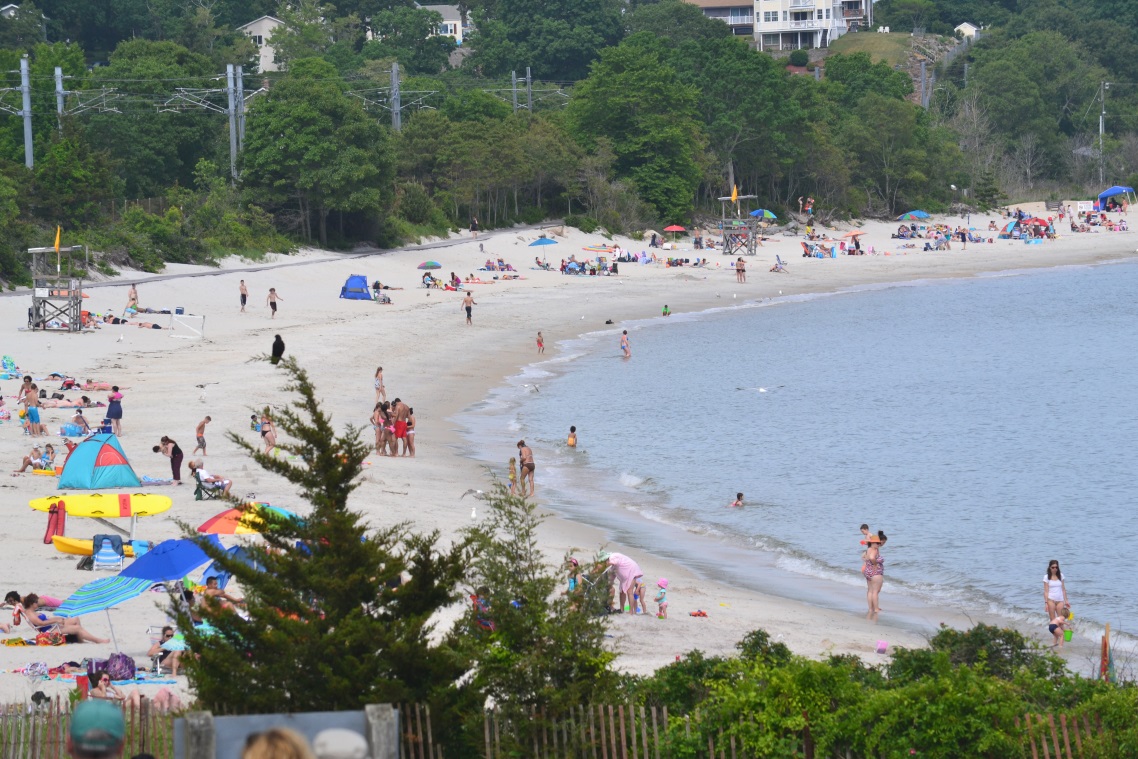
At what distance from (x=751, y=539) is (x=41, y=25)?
76.0m

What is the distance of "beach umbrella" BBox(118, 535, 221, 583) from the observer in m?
13.6

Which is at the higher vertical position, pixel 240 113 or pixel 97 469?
pixel 240 113

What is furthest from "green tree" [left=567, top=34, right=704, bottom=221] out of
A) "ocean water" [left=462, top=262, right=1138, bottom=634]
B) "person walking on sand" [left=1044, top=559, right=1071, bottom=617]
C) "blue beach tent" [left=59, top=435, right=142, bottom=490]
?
"person walking on sand" [left=1044, top=559, right=1071, bottom=617]

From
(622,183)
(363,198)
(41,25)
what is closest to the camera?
(363,198)

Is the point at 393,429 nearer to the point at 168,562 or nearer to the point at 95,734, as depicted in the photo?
the point at 168,562

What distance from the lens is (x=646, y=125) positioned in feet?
244

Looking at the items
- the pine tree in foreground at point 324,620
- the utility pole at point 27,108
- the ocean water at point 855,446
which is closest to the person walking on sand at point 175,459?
the ocean water at point 855,446

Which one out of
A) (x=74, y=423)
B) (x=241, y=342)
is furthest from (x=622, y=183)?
(x=74, y=423)

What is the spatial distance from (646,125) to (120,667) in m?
64.5

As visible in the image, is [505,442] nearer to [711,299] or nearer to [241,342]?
[241,342]

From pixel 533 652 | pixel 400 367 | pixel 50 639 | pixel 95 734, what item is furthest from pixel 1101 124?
pixel 95 734

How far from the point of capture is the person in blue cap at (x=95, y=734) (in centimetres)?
427

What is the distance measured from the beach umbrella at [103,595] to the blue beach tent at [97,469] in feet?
19.4

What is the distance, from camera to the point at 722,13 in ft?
471
